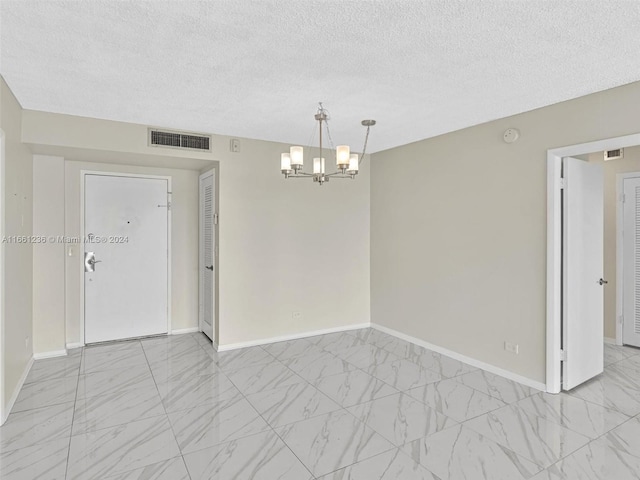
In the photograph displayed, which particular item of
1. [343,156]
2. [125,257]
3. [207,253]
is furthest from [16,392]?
[343,156]

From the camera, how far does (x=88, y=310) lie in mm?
4703

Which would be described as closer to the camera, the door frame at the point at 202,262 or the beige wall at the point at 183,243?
the door frame at the point at 202,262

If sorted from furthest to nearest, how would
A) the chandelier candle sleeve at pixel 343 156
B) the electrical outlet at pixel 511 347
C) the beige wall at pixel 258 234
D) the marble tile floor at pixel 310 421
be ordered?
the beige wall at pixel 258 234 → the electrical outlet at pixel 511 347 → the chandelier candle sleeve at pixel 343 156 → the marble tile floor at pixel 310 421

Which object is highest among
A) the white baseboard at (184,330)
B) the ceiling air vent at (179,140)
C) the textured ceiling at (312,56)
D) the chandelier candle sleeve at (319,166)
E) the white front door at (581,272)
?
the textured ceiling at (312,56)

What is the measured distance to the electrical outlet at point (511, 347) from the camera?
3.68m

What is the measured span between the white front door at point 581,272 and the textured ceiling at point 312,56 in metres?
0.81

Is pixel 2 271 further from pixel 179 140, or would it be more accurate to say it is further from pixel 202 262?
pixel 202 262

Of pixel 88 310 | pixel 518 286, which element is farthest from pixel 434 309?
pixel 88 310

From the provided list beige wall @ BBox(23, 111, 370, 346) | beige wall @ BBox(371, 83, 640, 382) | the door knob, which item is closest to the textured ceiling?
beige wall @ BBox(371, 83, 640, 382)

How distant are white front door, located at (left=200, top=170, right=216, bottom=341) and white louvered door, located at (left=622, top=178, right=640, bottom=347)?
16.4 ft

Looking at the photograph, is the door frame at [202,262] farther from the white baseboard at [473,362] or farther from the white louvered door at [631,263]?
the white louvered door at [631,263]

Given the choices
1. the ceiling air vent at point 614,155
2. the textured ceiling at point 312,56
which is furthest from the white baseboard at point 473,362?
the ceiling air vent at point 614,155

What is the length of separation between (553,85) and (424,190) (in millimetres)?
1910

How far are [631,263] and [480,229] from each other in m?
2.23
